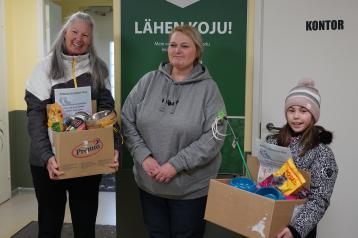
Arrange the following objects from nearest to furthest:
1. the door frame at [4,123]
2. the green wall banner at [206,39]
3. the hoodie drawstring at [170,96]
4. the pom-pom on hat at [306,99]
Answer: the pom-pom on hat at [306,99]
the hoodie drawstring at [170,96]
the green wall banner at [206,39]
the door frame at [4,123]

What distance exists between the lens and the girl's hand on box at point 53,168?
1.69 m

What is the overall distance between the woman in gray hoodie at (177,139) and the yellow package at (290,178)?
45cm

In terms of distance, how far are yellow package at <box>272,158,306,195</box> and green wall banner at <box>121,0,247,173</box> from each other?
36.0 inches

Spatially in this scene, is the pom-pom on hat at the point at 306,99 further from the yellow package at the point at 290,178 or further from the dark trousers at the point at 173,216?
the dark trousers at the point at 173,216

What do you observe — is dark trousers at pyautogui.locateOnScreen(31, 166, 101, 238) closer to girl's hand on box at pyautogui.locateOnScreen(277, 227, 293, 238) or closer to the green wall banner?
the green wall banner

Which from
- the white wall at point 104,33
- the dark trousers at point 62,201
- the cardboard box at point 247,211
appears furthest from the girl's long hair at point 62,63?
the white wall at point 104,33

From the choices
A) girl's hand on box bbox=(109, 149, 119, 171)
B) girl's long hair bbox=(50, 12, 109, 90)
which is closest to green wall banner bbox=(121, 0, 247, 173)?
girl's long hair bbox=(50, 12, 109, 90)

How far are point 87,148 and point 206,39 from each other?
0.97 m

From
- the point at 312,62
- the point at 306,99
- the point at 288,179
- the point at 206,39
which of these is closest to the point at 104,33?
the point at 206,39

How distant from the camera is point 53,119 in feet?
5.63

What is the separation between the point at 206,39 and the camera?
2225 mm

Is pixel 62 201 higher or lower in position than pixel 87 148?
lower

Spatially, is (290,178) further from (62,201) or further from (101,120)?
(62,201)

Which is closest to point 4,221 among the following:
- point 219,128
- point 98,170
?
point 98,170
